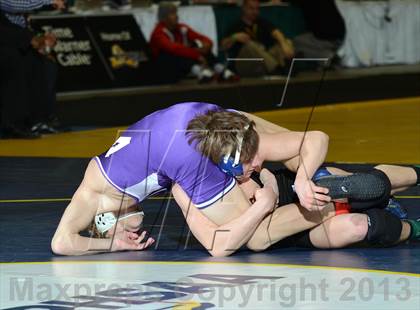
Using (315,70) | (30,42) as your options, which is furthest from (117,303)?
(315,70)

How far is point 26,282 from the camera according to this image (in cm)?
596

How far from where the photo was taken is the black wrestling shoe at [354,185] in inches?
257

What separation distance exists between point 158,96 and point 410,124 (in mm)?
3642

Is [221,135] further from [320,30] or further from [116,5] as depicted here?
[320,30]

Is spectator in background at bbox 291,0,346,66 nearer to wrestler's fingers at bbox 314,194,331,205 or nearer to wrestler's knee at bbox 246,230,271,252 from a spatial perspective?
wrestler's knee at bbox 246,230,271,252

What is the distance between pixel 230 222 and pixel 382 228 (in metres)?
0.79

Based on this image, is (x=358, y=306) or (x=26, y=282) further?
(x=26, y=282)

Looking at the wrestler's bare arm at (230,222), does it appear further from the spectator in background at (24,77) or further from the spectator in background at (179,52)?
the spectator in background at (179,52)

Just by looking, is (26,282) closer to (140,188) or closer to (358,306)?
(140,188)

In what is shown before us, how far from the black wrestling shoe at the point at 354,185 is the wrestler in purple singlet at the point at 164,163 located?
0.49m

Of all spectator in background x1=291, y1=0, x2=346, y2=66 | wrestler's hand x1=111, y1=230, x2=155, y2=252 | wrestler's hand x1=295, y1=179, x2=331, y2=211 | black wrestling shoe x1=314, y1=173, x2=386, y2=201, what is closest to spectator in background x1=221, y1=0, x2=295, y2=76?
spectator in background x1=291, y1=0, x2=346, y2=66

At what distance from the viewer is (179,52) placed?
17.0m

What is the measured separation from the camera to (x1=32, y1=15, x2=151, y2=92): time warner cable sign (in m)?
16.0

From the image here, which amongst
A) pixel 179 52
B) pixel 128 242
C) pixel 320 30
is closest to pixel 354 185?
pixel 128 242
